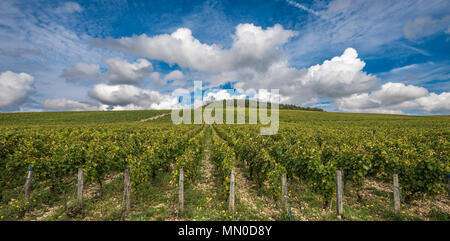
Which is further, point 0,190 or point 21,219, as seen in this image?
point 0,190

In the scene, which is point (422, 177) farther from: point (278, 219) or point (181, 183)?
point (181, 183)

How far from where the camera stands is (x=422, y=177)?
7.17 meters

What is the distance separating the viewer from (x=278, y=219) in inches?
261

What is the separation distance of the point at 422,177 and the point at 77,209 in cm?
1523

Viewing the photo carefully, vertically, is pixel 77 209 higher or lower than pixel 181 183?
lower

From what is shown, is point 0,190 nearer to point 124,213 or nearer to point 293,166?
point 124,213

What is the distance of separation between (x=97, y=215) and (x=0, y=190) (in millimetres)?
7201
